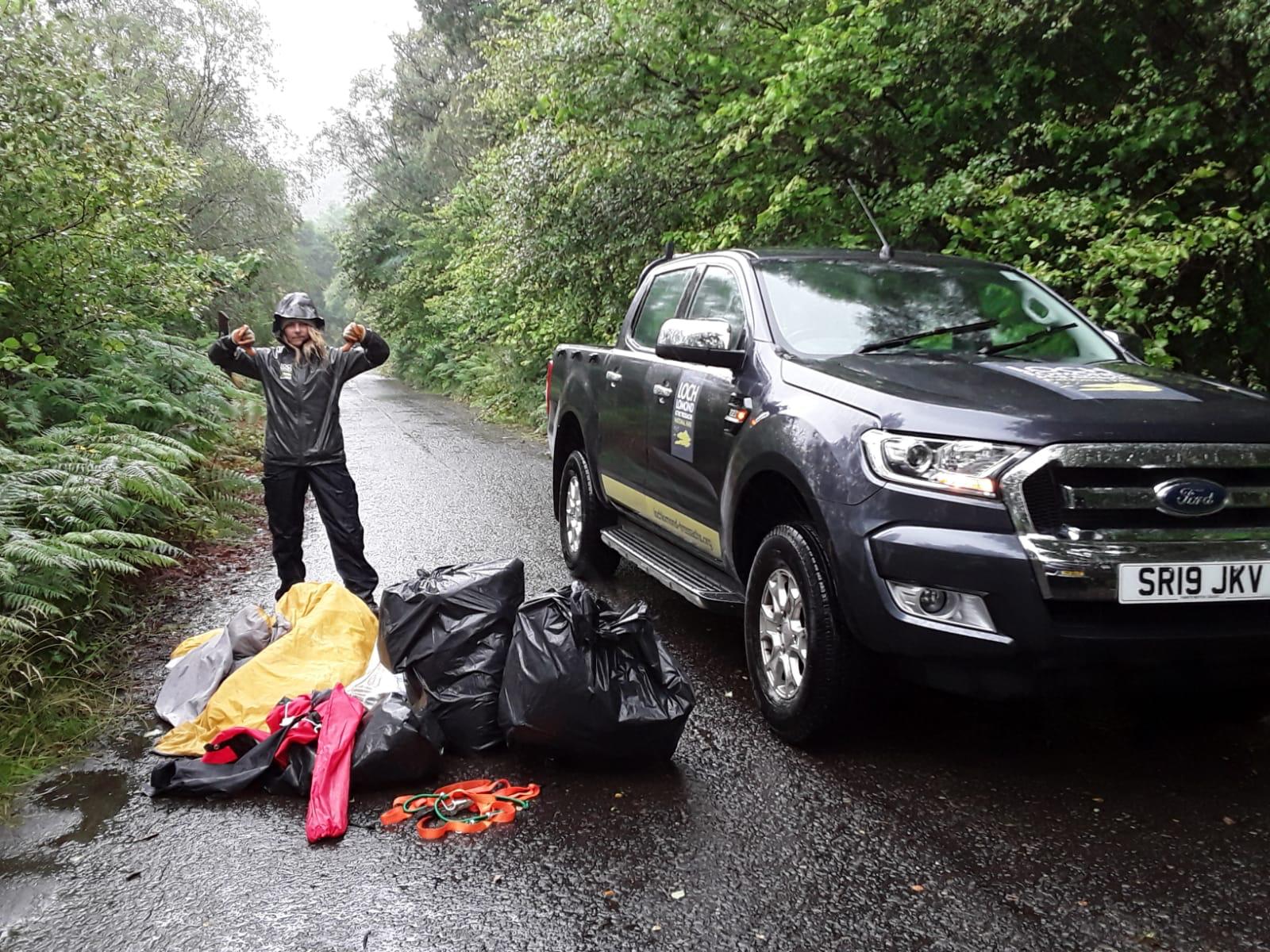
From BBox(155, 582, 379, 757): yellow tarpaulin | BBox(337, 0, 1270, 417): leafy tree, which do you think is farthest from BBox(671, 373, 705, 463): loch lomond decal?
BBox(337, 0, 1270, 417): leafy tree

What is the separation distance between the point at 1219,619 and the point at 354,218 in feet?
118

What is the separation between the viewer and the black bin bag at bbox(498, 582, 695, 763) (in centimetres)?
370

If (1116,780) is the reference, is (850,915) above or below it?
above

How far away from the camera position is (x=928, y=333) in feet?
15.2

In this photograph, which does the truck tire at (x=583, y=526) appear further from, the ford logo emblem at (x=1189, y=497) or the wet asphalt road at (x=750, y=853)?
the ford logo emblem at (x=1189, y=497)

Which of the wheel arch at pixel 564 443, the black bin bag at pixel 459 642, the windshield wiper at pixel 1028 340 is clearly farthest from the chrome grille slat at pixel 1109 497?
the wheel arch at pixel 564 443

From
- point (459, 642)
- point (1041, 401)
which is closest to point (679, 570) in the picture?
point (459, 642)

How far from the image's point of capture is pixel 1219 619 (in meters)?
3.32

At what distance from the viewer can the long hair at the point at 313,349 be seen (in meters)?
5.74

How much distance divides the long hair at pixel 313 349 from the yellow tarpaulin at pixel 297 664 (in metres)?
1.38

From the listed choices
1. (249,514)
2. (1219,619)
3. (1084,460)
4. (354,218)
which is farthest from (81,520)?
(354,218)

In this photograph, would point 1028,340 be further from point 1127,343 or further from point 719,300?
point 719,300

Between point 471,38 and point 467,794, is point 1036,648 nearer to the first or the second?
point 467,794

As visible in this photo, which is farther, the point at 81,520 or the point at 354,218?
the point at 354,218
